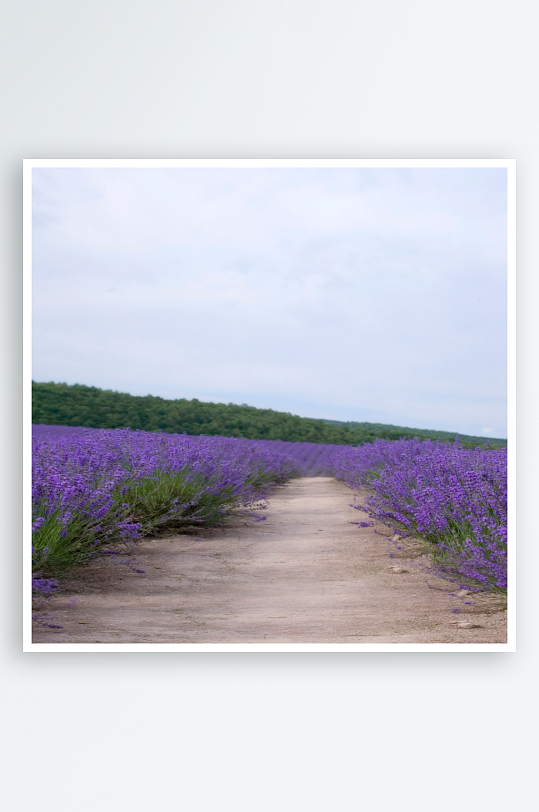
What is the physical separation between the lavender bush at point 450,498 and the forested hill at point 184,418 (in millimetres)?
66

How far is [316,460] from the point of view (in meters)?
2.70

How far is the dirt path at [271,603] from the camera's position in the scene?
2053 millimetres

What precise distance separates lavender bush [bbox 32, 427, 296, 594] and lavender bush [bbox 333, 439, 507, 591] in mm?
489

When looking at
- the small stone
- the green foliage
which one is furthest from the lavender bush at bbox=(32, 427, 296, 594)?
the small stone

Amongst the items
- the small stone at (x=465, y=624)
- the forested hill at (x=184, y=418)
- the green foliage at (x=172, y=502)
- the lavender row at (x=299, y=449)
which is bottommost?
the small stone at (x=465, y=624)

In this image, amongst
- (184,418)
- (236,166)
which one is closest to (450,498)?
(184,418)

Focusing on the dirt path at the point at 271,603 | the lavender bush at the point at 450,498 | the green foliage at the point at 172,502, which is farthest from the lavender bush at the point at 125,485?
the lavender bush at the point at 450,498

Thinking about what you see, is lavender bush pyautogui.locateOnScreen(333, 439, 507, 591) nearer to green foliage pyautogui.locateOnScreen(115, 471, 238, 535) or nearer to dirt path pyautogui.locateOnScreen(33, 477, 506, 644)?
dirt path pyautogui.locateOnScreen(33, 477, 506, 644)

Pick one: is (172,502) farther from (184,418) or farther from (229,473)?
(184,418)

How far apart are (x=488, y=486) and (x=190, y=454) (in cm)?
123

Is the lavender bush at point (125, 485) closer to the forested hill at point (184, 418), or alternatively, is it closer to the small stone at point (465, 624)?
the forested hill at point (184, 418)

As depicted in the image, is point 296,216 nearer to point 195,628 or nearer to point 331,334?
point 331,334

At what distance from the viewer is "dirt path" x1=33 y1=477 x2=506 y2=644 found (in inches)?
80.8

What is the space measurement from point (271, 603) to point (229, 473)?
0.99m
